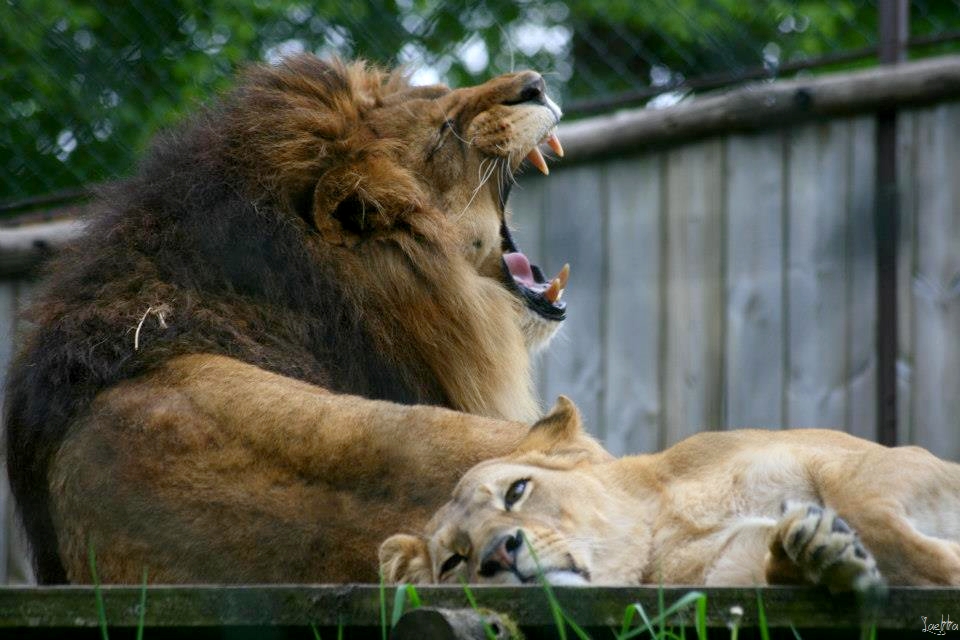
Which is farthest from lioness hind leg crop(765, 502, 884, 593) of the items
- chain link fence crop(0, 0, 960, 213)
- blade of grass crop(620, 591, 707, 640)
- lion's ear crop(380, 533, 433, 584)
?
chain link fence crop(0, 0, 960, 213)

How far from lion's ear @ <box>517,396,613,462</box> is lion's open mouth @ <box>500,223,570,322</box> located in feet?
2.90

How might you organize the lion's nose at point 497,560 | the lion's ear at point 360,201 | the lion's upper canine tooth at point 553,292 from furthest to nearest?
the lion's upper canine tooth at point 553,292, the lion's ear at point 360,201, the lion's nose at point 497,560

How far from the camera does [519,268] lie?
Result: 10.6ft

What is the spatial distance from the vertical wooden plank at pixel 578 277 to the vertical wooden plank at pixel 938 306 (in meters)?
0.94

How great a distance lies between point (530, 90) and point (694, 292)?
144cm

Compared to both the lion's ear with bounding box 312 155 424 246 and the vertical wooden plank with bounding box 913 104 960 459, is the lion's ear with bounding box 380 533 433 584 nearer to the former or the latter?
the lion's ear with bounding box 312 155 424 246

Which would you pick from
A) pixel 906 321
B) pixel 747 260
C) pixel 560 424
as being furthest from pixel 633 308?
pixel 560 424

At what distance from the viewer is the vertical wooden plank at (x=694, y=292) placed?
4.34 metres

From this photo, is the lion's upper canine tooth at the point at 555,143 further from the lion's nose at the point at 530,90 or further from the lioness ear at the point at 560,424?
the lioness ear at the point at 560,424

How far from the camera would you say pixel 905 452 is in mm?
1906

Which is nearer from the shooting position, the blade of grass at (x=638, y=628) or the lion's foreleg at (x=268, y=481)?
the blade of grass at (x=638, y=628)

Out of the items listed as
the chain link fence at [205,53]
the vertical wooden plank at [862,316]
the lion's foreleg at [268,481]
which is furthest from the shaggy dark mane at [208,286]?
the vertical wooden plank at [862,316]

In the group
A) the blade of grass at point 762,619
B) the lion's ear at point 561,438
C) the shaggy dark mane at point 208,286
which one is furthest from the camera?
the shaggy dark mane at point 208,286

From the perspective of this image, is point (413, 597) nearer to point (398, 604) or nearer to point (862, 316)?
point (398, 604)
